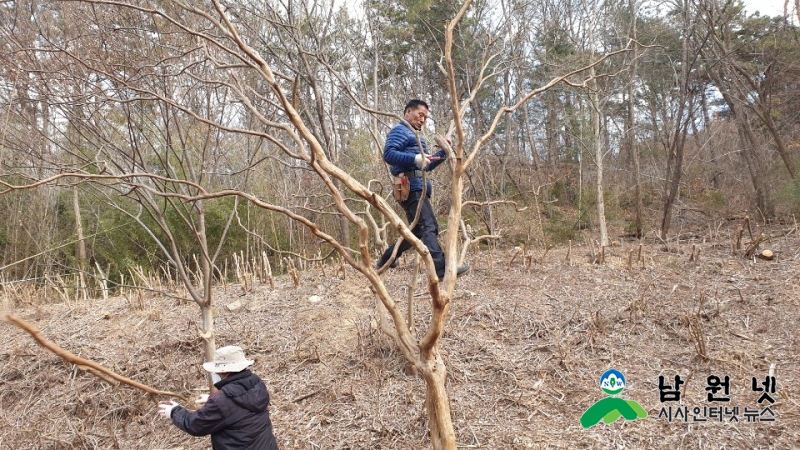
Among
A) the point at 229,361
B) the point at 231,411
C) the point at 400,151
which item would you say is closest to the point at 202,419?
the point at 231,411

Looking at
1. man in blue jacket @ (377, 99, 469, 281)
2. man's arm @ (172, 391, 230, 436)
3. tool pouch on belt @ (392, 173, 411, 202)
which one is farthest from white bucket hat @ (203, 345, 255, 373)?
tool pouch on belt @ (392, 173, 411, 202)

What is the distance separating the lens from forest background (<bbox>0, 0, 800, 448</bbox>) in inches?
85.4

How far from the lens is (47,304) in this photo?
6055mm

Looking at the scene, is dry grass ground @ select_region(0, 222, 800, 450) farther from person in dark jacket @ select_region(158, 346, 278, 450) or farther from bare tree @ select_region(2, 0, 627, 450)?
person in dark jacket @ select_region(158, 346, 278, 450)

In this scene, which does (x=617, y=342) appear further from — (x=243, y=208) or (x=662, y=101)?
(x=662, y=101)

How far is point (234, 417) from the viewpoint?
2299 mm

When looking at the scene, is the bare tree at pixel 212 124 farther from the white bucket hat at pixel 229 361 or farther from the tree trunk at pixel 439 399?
the white bucket hat at pixel 229 361

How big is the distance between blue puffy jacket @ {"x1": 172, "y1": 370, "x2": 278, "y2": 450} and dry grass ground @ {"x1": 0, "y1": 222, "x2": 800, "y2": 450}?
92 centimetres

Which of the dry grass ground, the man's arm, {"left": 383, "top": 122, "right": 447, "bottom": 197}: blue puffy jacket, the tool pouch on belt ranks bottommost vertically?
the dry grass ground

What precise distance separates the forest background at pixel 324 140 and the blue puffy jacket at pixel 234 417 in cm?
61

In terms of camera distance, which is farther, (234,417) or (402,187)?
(402,187)

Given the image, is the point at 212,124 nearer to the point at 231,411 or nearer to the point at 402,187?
the point at 231,411

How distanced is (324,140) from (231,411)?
14.1 feet

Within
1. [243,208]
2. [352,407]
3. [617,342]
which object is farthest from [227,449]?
→ [243,208]
